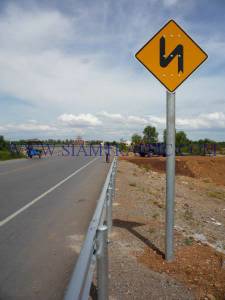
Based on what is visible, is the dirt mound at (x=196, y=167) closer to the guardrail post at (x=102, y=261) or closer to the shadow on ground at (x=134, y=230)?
the shadow on ground at (x=134, y=230)

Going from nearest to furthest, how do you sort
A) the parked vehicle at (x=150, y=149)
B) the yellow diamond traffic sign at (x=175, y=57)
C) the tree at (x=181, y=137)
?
1. the yellow diamond traffic sign at (x=175, y=57)
2. the parked vehicle at (x=150, y=149)
3. the tree at (x=181, y=137)

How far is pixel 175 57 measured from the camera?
16.5 ft

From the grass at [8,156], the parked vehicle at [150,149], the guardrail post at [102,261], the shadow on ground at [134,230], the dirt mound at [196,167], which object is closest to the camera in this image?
the guardrail post at [102,261]

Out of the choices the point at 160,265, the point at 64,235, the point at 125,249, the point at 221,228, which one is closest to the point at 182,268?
the point at 160,265

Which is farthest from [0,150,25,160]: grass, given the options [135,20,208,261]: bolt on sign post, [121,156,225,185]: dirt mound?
[135,20,208,261]: bolt on sign post

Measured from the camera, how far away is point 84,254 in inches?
103

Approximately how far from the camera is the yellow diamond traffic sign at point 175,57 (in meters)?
5.02

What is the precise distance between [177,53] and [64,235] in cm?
410

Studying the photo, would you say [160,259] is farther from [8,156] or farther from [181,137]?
[181,137]

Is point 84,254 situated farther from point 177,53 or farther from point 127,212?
point 127,212

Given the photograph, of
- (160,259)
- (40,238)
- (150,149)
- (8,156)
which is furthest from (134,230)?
(150,149)

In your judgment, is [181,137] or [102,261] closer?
[102,261]

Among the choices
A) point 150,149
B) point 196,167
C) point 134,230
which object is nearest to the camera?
point 134,230

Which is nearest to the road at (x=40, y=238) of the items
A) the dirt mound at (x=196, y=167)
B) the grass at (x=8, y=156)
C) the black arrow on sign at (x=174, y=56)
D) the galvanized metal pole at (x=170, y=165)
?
the galvanized metal pole at (x=170, y=165)
